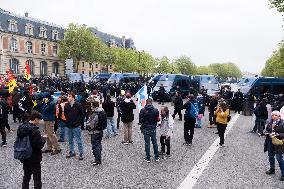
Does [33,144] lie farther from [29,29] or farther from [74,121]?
[29,29]

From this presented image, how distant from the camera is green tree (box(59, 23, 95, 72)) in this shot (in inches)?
2714

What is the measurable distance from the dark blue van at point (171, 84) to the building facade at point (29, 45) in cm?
3504

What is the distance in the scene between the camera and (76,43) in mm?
68875

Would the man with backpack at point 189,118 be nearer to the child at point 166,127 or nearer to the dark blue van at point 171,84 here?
the child at point 166,127

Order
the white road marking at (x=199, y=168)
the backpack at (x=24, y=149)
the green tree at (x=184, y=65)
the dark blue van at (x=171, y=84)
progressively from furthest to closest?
the green tree at (x=184, y=65) → the dark blue van at (x=171, y=84) → the white road marking at (x=199, y=168) → the backpack at (x=24, y=149)

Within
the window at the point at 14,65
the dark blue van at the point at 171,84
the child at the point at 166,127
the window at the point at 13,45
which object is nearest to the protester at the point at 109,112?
the child at the point at 166,127

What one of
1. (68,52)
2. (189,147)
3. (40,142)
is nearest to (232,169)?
(189,147)

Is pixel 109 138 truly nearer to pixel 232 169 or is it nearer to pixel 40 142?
pixel 232 169

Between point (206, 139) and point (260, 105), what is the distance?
2874 mm

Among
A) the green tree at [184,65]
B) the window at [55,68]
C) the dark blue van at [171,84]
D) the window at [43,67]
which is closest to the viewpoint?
the dark blue van at [171,84]

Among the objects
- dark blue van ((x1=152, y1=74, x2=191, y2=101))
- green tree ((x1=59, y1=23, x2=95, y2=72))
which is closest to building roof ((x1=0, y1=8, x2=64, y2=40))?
green tree ((x1=59, y1=23, x2=95, y2=72))

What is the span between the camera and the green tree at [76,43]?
226ft

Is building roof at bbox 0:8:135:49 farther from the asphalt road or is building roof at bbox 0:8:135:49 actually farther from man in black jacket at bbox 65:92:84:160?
man in black jacket at bbox 65:92:84:160

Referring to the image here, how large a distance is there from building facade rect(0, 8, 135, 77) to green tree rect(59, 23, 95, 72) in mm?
2693
